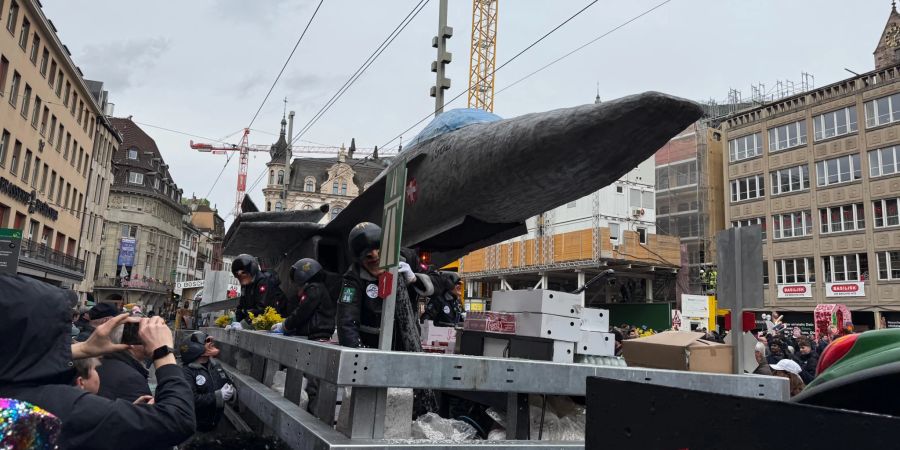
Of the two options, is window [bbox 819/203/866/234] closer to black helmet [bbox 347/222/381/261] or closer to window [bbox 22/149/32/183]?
black helmet [bbox 347/222/381/261]

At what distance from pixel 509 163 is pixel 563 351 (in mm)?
1461

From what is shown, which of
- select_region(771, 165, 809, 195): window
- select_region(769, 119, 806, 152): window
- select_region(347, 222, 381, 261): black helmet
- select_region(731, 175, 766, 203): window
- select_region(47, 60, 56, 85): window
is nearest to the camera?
select_region(347, 222, 381, 261): black helmet

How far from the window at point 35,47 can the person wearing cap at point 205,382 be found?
34144 millimetres

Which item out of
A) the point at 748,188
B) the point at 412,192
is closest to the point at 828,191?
the point at 748,188

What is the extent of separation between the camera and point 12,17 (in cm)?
2845

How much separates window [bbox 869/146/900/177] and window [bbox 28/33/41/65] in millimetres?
46326

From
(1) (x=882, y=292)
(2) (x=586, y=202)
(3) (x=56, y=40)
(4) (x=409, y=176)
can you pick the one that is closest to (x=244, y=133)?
(3) (x=56, y=40)

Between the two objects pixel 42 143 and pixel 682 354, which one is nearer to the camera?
pixel 682 354

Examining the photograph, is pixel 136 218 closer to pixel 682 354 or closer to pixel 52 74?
pixel 52 74

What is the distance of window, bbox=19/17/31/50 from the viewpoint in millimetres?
29723

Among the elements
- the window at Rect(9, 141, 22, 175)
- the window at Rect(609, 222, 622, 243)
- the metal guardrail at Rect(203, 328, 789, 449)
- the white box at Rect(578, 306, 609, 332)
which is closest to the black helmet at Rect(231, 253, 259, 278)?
the metal guardrail at Rect(203, 328, 789, 449)

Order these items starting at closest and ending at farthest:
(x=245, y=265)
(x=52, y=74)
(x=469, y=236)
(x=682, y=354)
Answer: (x=682, y=354), (x=469, y=236), (x=245, y=265), (x=52, y=74)

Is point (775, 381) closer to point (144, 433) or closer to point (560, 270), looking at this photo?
point (144, 433)

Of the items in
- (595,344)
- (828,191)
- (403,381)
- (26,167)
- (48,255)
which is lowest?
(403,381)
